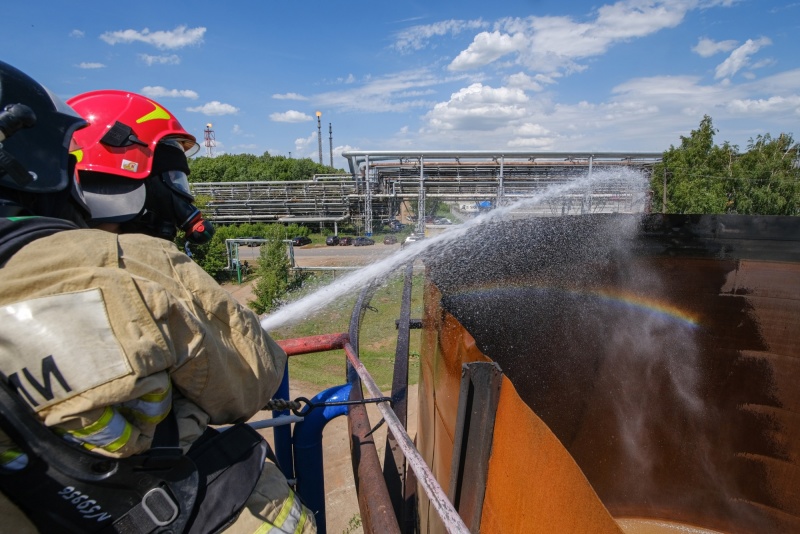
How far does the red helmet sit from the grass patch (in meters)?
5.39

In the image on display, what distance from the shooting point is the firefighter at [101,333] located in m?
0.76

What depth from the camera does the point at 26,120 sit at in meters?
1.01

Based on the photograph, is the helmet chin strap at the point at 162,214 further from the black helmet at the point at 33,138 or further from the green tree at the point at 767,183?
the green tree at the point at 767,183

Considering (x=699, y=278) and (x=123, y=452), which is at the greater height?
(x=123, y=452)

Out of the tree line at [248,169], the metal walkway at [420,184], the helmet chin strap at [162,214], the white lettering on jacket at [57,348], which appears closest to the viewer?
the white lettering on jacket at [57,348]

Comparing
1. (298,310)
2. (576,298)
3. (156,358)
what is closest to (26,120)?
(156,358)

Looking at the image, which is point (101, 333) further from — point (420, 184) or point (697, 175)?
point (420, 184)

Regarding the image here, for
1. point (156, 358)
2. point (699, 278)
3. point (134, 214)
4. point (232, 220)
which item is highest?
point (134, 214)

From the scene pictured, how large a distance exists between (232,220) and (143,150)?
3951 centimetres

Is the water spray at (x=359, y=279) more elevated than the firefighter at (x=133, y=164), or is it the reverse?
the firefighter at (x=133, y=164)

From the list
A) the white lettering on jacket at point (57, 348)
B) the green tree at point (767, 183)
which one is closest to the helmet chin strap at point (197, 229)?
the white lettering on jacket at point (57, 348)

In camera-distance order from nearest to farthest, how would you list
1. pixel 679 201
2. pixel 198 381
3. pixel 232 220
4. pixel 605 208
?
pixel 198 381, pixel 679 201, pixel 605 208, pixel 232 220

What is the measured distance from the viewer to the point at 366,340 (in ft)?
39.8

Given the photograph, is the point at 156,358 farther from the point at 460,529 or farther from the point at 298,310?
the point at 298,310
